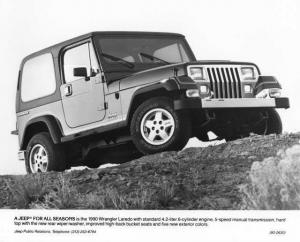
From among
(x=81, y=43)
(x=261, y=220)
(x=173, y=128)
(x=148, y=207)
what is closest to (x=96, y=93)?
(x=81, y=43)

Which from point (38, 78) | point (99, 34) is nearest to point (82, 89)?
point (99, 34)

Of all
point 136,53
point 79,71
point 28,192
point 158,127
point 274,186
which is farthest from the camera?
point 136,53

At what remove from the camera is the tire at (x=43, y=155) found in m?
10.7

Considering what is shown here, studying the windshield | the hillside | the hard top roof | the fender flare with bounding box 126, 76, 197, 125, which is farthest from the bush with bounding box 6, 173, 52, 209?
the hard top roof

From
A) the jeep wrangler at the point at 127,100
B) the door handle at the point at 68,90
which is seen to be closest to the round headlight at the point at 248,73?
the jeep wrangler at the point at 127,100

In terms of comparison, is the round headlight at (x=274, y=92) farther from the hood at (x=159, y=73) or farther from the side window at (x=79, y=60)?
the side window at (x=79, y=60)

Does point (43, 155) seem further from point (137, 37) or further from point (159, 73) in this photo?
point (159, 73)

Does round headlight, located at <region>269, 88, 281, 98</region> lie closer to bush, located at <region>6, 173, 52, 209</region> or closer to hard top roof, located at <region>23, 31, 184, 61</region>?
hard top roof, located at <region>23, 31, 184, 61</region>

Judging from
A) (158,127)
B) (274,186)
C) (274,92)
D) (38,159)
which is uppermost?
(274,92)

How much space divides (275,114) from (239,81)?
706mm

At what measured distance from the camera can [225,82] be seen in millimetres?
9383

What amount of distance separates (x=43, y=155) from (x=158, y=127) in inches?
95.4

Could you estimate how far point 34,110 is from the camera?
11.1 meters

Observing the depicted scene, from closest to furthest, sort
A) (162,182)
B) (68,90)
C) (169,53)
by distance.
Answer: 1. (162,182)
2. (68,90)
3. (169,53)
